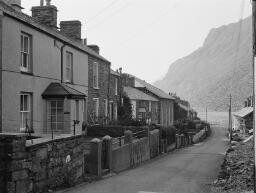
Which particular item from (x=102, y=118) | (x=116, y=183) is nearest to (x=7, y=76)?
(x=116, y=183)

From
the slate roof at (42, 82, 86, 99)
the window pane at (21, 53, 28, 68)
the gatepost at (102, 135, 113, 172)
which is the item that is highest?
the window pane at (21, 53, 28, 68)

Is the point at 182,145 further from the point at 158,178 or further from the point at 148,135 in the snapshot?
the point at 158,178

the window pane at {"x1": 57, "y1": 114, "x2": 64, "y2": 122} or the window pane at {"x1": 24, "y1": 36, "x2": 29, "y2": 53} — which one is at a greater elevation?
the window pane at {"x1": 24, "y1": 36, "x2": 29, "y2": 53}

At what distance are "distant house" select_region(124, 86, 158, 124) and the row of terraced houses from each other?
Result: 13.0m

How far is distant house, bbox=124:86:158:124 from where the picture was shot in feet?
146

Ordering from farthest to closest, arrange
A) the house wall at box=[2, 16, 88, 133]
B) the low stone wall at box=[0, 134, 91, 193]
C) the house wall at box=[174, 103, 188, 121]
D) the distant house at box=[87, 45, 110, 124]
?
1. the house wall at box=[174, 103, 188, 121]
2. the distant house at box=[87, 45, 110, 124]
3. the house wall at box=[2, 16, 88, 133]
4. the low stone wall at box=[0, 134, 91, 193]

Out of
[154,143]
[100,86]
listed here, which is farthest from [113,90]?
[154,143]

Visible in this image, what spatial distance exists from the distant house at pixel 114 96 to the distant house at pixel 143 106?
546 cm

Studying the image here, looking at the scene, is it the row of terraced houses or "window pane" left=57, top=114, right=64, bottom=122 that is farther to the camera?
"window pane" left=57, top=114, right=64, bottom=122

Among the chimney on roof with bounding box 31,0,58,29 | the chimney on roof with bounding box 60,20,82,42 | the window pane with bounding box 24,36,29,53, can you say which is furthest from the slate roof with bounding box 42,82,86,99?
the chimney on roof with bounding box 60,20,82,42

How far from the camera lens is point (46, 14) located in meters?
24.7

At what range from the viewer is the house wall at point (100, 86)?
27.7 metres

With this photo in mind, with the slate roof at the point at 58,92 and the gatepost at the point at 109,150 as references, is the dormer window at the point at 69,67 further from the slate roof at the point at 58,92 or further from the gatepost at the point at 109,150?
the gatepost at the point at 109,150

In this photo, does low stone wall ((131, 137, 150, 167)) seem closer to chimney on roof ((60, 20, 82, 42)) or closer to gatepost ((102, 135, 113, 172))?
gatepost ((102, 135, 113, 172))
